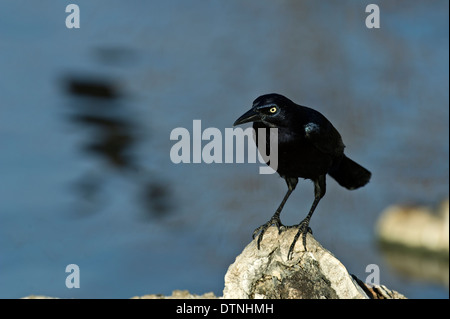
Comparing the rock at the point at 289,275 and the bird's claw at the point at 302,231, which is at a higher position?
the bird's claw at the point at 302,231

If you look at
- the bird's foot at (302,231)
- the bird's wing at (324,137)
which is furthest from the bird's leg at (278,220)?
the bird's wing at (324,137)

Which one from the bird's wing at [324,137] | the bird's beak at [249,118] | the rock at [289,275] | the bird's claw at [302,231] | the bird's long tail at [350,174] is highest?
the bird's beak at [249,118]

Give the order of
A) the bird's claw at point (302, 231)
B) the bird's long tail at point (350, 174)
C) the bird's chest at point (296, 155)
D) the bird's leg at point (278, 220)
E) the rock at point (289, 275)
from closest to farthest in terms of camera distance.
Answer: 1. the rock at point (289, 275)
2. the bird's claw at point (302, 231)
3. the bird's leg at point (278, 220)
4. the bird's chest at point (296, 155)
5. the bird's long tail at point (350, 174)

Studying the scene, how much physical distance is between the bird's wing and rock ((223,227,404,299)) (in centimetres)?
137

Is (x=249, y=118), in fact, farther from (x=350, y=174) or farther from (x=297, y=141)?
(x=350, y=174)

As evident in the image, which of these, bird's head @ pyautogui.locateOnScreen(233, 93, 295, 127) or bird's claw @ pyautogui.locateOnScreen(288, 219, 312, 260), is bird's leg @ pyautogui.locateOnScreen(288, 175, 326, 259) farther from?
bird's head @ pyautogui.locateOnScreen(233, 93, 295, 127)

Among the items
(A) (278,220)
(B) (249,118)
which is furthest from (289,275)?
(B) (249,118)

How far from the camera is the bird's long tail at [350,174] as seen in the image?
827cm

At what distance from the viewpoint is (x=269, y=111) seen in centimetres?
691

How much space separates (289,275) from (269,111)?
1893 millimetres

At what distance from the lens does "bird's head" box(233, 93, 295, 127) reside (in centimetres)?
682

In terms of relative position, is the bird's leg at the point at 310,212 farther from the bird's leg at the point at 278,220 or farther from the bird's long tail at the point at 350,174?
the bird's long tail at the point at 350,174
